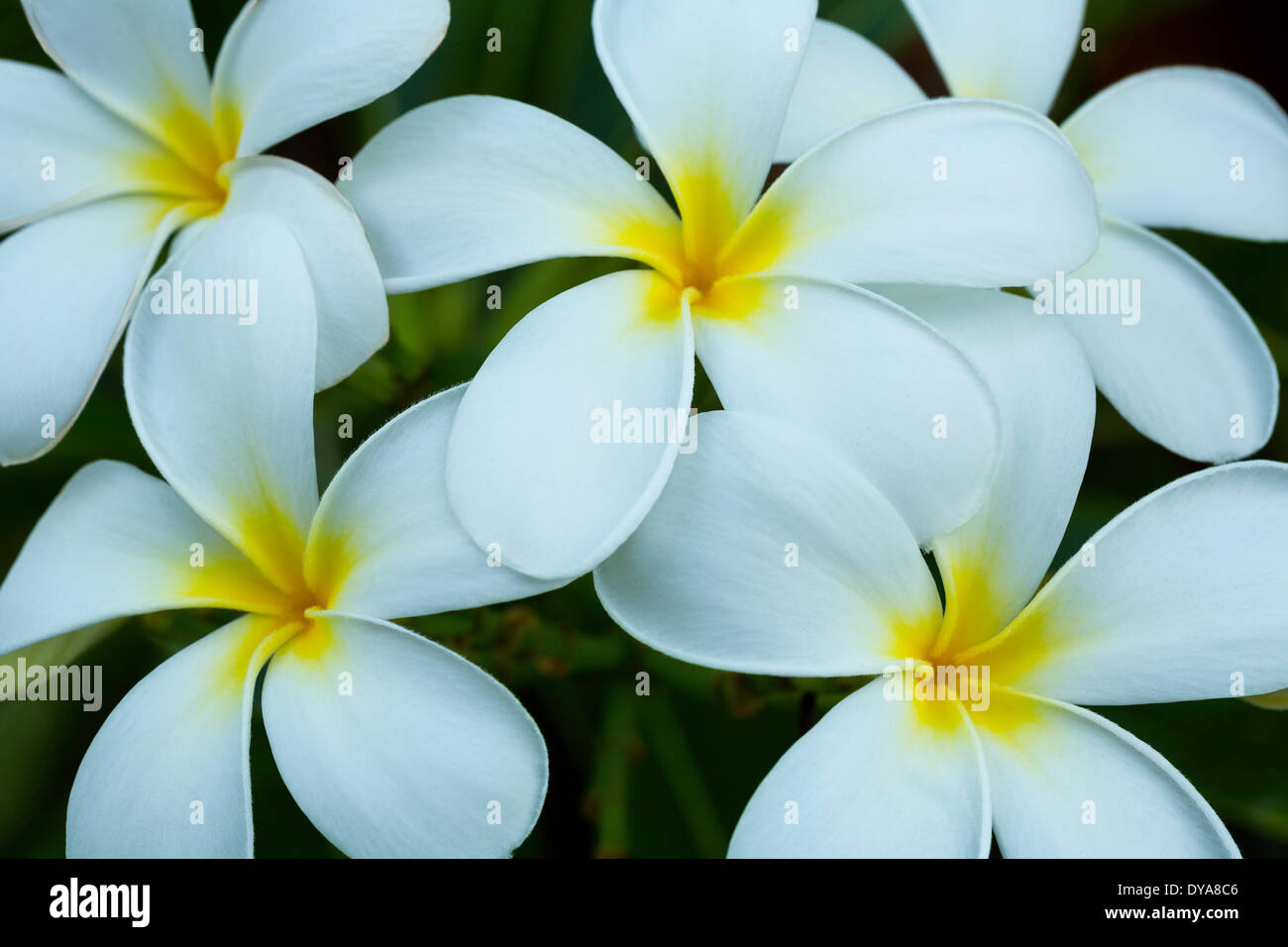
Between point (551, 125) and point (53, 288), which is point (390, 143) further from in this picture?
point (53, 288)

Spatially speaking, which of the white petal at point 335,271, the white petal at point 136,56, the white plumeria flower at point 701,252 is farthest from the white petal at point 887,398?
the white petal at point 136,56

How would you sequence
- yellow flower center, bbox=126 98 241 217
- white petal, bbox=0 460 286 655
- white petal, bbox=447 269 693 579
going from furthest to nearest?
yellow flower center, bbox=126 98 241 217, white petal, bbox=0 460 286 655, white petal, bbox=447 269 693 579

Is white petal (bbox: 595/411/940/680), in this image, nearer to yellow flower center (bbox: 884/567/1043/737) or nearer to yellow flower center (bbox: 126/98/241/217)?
yellow flower center (bbox: 884/567/1043/737)

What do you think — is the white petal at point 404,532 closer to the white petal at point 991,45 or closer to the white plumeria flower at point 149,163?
the white plumeria flower at point 149,163

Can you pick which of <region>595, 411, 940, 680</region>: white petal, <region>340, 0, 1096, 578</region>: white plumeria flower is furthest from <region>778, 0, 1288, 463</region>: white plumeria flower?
<region>595, 411, 940, 680</region>: white petal

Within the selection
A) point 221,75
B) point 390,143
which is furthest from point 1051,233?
point 221,75

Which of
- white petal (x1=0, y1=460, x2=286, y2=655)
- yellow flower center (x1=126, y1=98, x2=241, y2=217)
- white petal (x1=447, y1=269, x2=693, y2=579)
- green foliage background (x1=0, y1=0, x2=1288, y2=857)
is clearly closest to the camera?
white petal (x1=447, y1=269, x2=693, y2=579)

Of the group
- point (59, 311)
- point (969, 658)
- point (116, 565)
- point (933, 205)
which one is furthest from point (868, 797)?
point (59, 311)

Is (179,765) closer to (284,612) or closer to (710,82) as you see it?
(284,612)
